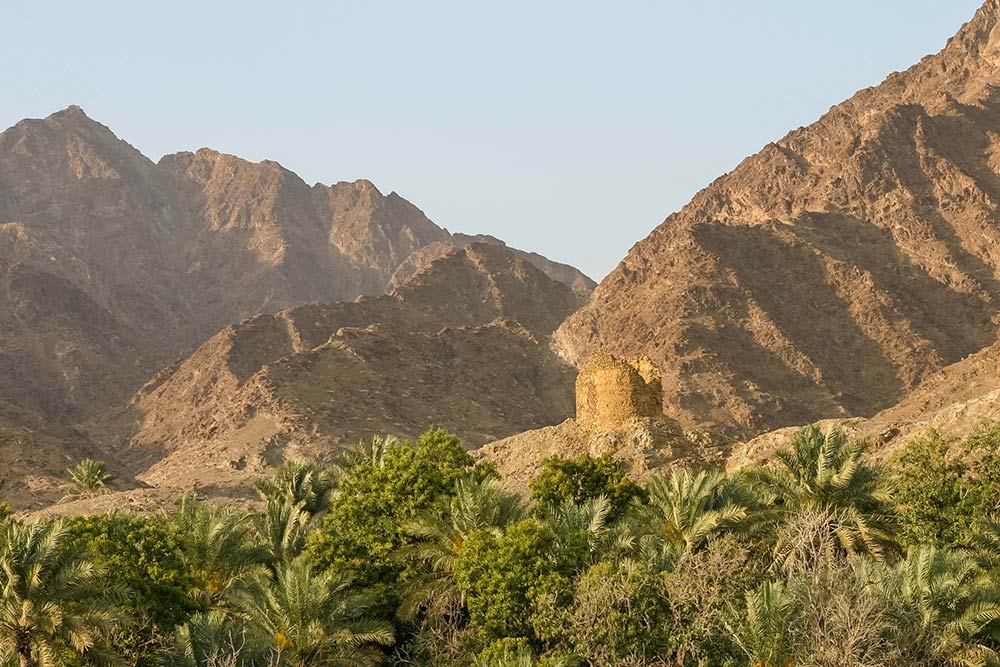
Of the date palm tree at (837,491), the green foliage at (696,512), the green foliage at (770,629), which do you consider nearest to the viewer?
the green foliage at (770,629)

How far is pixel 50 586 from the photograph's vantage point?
29953mm

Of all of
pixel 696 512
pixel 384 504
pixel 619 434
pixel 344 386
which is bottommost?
pixel 696 512

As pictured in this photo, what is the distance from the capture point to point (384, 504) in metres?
41.7

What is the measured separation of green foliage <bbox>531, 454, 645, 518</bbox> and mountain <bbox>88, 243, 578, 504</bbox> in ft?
171

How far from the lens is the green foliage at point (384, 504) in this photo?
39000 mm

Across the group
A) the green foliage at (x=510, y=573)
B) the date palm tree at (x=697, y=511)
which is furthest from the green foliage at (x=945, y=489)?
the green foliage at (x=510, y=573)

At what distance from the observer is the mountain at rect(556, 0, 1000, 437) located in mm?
122375

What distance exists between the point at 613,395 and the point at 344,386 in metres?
62.4

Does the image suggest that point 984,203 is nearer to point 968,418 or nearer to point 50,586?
point 968,418

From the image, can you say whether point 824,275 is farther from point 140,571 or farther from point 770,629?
point 770,629

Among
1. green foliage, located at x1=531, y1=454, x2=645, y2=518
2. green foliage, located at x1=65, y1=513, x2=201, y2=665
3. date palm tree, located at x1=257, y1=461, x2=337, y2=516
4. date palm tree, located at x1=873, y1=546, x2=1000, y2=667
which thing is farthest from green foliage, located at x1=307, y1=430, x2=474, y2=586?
date palm tree, located at x1=873, y1=546, x2=1000, y2=667

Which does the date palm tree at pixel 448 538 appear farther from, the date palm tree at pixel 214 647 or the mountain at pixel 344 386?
the mountain at pixel 344 386

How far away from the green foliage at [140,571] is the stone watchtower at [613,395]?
89.4 ft

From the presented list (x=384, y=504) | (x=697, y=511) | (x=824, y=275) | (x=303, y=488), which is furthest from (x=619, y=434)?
(x=824, y=275)
